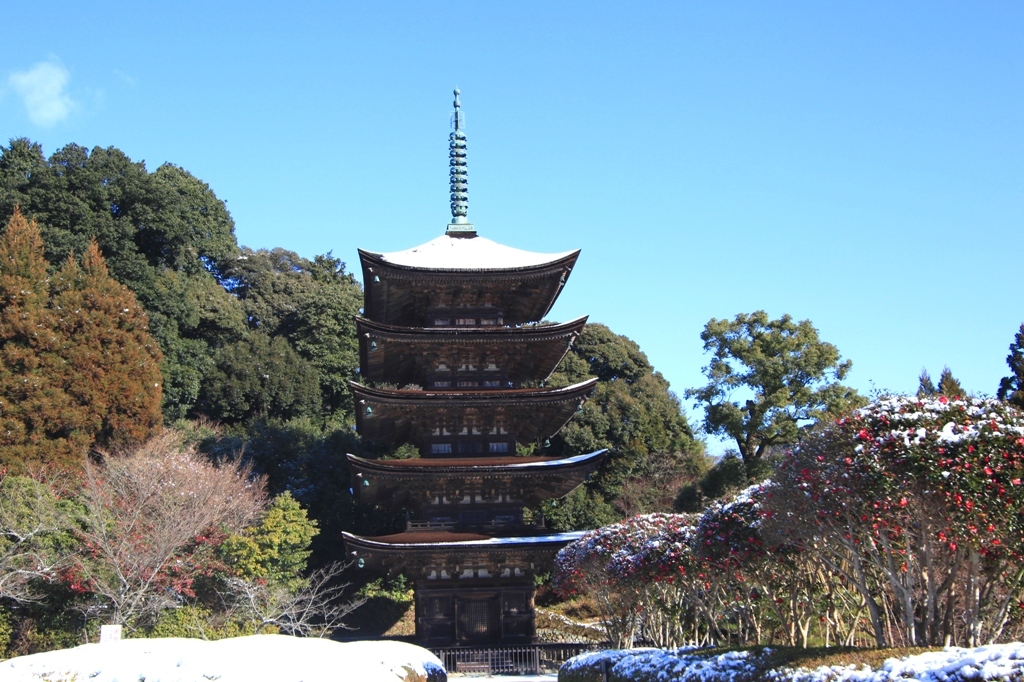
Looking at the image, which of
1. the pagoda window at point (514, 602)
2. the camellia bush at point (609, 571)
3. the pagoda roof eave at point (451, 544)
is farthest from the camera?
the pagoda window at point (514, 602)

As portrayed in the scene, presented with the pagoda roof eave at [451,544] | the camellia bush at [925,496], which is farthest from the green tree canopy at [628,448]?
the camellia bush at [925,496]

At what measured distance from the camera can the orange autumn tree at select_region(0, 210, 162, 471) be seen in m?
35.6

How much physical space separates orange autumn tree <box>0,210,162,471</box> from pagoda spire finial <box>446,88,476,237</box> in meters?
14.6

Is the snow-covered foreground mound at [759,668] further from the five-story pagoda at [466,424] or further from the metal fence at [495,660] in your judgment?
the five-story pagoda at [466,424]

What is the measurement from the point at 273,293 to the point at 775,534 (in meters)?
44.4

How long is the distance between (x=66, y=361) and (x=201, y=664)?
88.6ft

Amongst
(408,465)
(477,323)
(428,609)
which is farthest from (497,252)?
(428,609)

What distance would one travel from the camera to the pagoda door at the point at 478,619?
1113 inches

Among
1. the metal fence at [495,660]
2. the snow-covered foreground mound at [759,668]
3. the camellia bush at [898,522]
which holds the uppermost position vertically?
the camellia bush at [898,522]

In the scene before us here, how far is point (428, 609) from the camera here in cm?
2833

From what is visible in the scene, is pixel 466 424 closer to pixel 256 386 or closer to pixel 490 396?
pixel 490 396

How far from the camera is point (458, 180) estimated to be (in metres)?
37.6

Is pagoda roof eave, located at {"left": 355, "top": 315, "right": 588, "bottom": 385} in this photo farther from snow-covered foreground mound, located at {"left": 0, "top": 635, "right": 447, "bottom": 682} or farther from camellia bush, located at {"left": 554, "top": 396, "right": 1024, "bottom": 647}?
snow-covered foreground mound, located at {"left": 0, "top": 635, "right": 447, "bottom": 682}

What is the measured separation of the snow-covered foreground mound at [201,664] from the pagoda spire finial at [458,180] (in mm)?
21194
